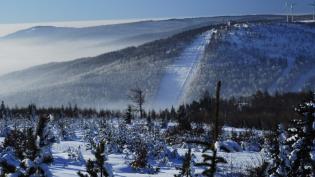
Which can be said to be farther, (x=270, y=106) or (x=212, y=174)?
(x=270, y=106)

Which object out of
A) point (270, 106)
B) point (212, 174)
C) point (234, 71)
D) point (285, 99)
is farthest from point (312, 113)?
point (234, 71)

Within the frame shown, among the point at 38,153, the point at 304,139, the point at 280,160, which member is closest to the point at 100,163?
the point at 38,153

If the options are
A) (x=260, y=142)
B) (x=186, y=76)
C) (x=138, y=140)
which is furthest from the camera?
(x=186, y=76)

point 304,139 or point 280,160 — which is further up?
point 304,139

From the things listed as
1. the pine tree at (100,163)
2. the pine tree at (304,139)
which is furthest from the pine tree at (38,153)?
the pine tree at (304,139)

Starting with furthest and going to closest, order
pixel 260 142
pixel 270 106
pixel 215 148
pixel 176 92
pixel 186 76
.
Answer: pixel 186 76
pixel 176 92
pixel 270 106
pixel 260 142
pixel 215 148

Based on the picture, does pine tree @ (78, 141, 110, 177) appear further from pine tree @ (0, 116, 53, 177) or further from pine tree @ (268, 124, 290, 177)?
pine tree @ (268, 124, 290, 177)

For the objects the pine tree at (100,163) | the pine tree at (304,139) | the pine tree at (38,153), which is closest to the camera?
the pine tree at (38,153)

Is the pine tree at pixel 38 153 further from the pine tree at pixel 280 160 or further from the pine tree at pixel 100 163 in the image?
the pine tree at pixel 280 160

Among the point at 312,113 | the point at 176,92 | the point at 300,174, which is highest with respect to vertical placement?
the point at 312,113

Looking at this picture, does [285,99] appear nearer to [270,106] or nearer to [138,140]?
[270,106]

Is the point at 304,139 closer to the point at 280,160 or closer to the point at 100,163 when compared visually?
the point at 280,160
